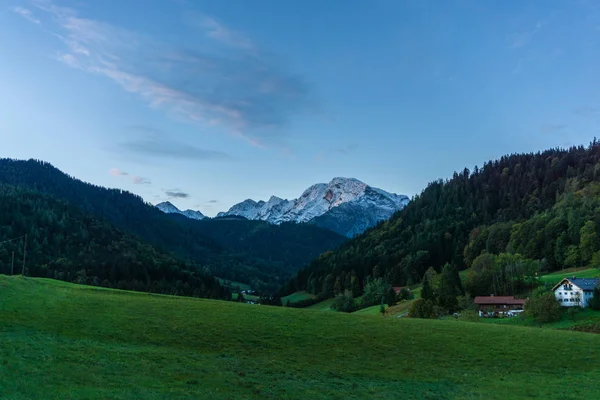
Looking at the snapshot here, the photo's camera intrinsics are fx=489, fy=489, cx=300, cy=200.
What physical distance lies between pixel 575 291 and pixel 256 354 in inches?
3294

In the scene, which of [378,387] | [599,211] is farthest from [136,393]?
[599,211]

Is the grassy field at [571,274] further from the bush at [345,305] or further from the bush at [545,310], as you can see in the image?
the bush at [345,305]

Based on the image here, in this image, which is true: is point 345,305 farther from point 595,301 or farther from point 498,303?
point 595,301

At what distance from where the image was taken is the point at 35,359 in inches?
1081

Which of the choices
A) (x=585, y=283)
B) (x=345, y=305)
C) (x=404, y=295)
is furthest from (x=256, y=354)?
(x=345, y=305)

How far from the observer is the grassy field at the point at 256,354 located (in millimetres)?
26391

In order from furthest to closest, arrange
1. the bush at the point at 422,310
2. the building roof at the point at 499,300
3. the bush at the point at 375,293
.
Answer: the bush at the point at 375,293, the building roof at the point at 499,300, the bush at the point at 422,310

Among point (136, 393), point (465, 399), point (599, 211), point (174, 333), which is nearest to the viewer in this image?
point (136, 393)

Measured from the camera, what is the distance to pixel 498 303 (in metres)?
107

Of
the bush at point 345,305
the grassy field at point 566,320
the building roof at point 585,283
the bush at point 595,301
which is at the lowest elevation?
the bush at point 345,305

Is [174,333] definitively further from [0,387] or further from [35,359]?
[0,387]

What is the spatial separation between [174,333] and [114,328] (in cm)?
463

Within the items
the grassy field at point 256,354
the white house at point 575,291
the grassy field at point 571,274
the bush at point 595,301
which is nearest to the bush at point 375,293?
the grassy field at point 571,274

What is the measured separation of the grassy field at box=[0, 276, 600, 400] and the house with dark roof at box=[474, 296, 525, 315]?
195 ft
